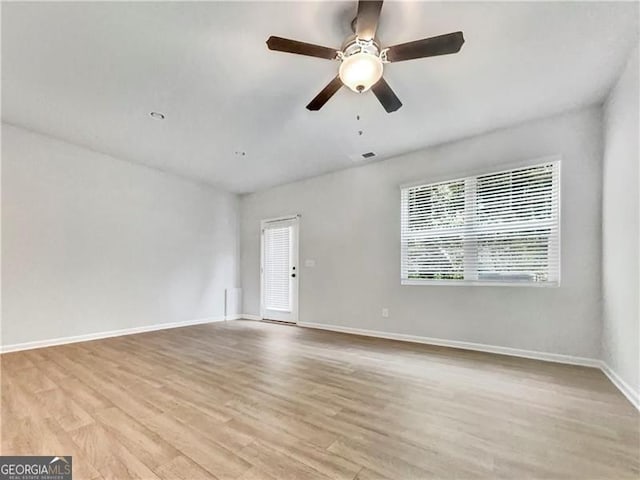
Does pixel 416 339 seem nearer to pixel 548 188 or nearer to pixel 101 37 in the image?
pixel 548 188

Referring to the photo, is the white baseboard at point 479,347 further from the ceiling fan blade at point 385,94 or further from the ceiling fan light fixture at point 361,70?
the ceiling fan light fixture at point 361,70

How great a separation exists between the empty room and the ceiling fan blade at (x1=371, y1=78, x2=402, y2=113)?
0.03 m

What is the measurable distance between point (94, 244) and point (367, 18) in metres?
4.90

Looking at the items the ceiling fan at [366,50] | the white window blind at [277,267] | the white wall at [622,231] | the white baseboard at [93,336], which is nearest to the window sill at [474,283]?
the white wall at [622,231]

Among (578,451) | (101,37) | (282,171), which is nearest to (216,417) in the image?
(578,451)

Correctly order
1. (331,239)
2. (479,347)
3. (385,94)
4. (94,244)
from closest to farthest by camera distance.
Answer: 1. (385,94)
2. (479,347)
3. (94,244)
4. (331,239)

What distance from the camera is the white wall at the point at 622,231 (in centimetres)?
247

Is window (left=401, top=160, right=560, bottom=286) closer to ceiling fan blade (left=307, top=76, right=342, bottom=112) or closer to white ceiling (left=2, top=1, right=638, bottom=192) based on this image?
white ceiling (left=2, top=1, right=638, bottom=192)

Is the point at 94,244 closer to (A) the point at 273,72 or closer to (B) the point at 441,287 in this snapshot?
(A) the point at 273,72

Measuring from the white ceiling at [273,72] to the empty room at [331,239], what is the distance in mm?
24

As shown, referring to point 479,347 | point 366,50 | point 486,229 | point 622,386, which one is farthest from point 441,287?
point 366,50

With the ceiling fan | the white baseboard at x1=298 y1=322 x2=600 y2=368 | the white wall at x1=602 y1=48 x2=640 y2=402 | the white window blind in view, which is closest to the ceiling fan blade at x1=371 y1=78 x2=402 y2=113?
the ceiling fan

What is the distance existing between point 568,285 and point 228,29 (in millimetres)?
4240

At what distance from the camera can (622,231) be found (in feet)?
8.89
